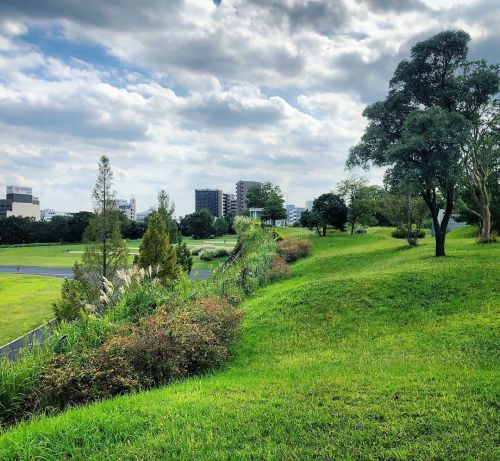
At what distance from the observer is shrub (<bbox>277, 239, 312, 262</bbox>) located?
2309 cm

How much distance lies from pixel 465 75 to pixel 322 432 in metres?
15.6

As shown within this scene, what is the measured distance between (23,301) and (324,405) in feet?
86.8

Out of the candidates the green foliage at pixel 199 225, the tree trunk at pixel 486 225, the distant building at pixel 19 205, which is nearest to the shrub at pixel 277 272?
the tree trunk at pixel 486 225

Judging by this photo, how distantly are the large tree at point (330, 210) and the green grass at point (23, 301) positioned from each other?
67.6 ft

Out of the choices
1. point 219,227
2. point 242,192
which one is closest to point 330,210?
point 219,227

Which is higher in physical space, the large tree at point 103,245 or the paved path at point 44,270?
the large tree at point 103,245

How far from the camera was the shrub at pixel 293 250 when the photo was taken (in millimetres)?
23094

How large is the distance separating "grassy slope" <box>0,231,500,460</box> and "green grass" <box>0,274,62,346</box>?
10.9 metres

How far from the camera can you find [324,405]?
438 cm

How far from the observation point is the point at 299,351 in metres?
7.63

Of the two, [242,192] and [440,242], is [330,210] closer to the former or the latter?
[440,242]

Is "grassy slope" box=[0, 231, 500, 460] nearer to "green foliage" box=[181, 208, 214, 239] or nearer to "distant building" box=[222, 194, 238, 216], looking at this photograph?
"green foliage" box=[181, 208, 214, 239]

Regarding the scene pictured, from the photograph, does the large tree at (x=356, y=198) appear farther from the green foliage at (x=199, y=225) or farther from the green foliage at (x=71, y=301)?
the green foliage at (x=199, y=225)

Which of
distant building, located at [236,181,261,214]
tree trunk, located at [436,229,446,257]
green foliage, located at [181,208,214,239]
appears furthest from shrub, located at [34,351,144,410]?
distant building, located at [236,181,261,214]
